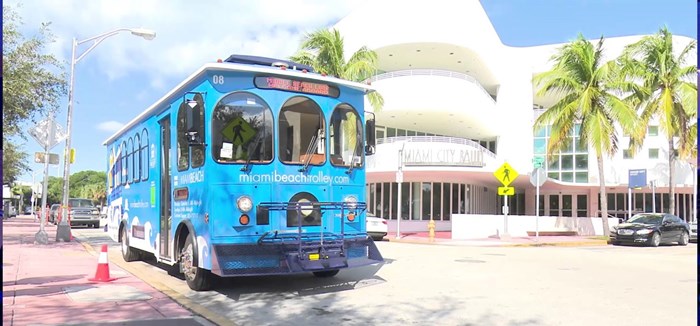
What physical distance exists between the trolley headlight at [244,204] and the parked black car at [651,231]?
18.9 metres

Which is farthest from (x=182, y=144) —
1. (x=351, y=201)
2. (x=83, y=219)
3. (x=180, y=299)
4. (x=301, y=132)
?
(x=83, y=219)

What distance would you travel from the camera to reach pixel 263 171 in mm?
8469

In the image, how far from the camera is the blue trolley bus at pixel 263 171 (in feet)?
27.0

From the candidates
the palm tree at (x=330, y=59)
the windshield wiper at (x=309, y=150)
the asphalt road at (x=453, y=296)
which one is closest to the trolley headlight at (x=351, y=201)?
the windshield wiper at (x=309, y=150)

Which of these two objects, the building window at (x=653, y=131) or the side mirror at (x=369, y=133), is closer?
the side mirror at (x=369, y=133)

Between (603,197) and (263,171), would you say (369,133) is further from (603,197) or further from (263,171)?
(603,197)

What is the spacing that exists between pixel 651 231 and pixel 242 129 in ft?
64.0

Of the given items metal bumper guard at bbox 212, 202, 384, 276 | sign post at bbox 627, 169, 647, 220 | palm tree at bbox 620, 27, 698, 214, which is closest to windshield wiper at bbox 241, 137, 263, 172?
metal bumper guard at bbox 212, 202, 384, 276

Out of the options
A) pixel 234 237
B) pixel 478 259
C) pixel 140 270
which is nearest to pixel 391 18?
pixel 478 259

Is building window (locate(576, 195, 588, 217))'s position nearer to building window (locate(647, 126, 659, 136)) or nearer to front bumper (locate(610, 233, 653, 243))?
building window (locate(647, 126, 659, 136))

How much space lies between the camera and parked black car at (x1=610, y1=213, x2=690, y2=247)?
22.4 metres

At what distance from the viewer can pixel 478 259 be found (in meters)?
15.4

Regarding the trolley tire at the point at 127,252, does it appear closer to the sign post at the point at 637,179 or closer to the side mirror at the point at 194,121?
the side mirror at the point at 194,121

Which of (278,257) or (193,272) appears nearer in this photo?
(278,257)
